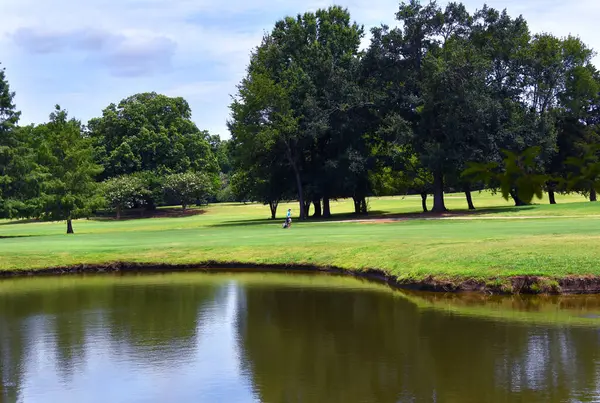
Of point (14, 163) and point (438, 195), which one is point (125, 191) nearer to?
point (14, 163)

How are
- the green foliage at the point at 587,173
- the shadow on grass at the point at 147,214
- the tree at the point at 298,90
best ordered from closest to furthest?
1. the green foliage at the point at 587,173
2. the tree at the point at 298,90
3. the shadow on grass at the point at 147,214

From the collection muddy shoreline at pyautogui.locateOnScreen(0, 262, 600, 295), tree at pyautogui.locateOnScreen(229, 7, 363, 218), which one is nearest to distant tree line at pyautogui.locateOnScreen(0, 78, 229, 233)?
tree at pyautogui.locateOnScreen(229, 7, 363, 218)

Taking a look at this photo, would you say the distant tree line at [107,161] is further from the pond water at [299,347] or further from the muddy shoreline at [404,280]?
the pond water at [299,347]

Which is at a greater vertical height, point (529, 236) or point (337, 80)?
point (337, 80)

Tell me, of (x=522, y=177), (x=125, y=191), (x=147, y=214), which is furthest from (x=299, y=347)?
(x=147, y=214)

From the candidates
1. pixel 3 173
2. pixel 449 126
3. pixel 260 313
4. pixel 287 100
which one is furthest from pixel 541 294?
pixel 3 173

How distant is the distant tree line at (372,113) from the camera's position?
57.0m

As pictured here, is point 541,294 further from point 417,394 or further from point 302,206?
point 302,206

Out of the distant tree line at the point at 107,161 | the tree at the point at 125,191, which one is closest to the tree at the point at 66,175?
the distant tree line at the point at 107,161

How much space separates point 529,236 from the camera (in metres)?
30.9

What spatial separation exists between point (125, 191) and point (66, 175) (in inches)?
1330

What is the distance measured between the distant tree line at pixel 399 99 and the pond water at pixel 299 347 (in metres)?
35.9

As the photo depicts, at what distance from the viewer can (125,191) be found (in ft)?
304

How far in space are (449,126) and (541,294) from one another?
122 feet
